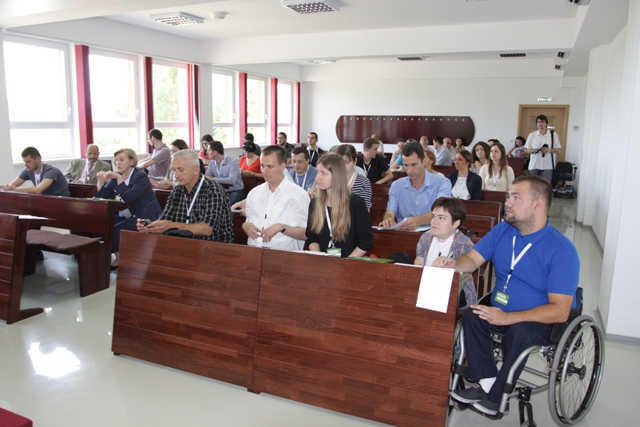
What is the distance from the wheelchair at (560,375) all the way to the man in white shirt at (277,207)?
140cm

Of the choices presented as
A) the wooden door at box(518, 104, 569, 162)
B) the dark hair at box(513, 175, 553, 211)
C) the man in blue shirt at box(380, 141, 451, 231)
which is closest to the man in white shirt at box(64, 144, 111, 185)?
the man in blue shirt at box(380, 141, 451, 231)

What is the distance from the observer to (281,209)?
355 cm

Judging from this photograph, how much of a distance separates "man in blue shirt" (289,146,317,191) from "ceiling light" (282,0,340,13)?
3081 mm

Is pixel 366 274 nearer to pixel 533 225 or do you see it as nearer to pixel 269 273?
pixel 269 273

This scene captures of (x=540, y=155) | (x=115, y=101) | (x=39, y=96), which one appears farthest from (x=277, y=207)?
(x=115, y=101)

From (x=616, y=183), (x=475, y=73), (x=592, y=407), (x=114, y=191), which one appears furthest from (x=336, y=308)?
(x=475, y=73)

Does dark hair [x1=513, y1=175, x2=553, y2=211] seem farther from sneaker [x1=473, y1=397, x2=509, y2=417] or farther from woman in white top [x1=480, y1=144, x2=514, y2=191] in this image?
woman in white top [x1=480, y1=144, x2=514, y2=191]

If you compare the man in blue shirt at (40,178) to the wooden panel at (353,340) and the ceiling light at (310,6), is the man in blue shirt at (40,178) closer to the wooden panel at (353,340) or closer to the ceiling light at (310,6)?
the ceiling light at (310,6)

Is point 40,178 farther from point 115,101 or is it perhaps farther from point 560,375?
point 560,375

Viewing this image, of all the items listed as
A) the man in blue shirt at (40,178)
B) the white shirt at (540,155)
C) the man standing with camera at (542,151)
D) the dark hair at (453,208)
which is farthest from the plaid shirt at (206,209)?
the white shirt at (540,155)

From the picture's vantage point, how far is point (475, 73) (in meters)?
13.6

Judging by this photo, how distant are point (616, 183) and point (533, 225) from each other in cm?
202

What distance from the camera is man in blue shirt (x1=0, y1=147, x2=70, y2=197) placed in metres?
5.75

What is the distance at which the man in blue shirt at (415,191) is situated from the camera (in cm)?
406
